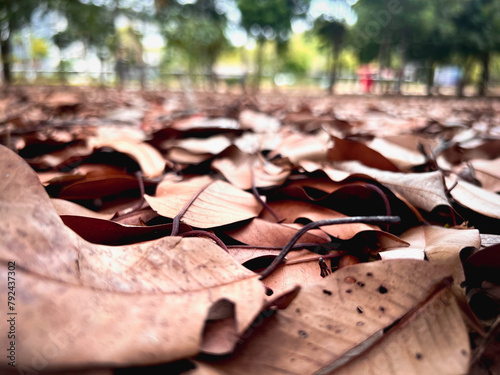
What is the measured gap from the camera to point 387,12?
969 cm

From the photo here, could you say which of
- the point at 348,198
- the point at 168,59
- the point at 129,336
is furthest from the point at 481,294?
the point at 168,59

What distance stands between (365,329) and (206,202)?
338mm

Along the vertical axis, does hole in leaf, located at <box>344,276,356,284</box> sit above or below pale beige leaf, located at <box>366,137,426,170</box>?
below

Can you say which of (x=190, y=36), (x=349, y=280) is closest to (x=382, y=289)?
(x=349, y=280)

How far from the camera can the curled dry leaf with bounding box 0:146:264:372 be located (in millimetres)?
290

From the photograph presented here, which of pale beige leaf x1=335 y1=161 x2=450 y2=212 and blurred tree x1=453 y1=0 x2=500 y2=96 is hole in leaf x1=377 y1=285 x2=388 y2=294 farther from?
blurred tree x1=453 y1=0 x2=500 y2=96

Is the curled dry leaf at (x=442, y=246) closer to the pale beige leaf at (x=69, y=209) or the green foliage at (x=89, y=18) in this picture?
the pale beige leaf at (x=69, y=209)

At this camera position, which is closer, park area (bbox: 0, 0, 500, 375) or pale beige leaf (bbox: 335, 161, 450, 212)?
park area (bbox: 0, 0, 500, 375)

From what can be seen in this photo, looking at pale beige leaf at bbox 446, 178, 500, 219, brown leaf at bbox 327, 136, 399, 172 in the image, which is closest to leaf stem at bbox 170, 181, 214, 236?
brown leaf at bbox 327, 136, 399, 172

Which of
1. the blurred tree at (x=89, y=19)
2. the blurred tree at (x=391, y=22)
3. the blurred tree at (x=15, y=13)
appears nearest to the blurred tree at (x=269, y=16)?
the blurred tree at (x=391, y=22)

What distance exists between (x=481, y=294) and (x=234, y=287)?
30cm

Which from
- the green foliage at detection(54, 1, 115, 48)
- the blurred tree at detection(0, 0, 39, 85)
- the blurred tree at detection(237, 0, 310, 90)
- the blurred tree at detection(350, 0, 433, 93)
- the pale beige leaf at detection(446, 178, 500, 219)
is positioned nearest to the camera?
the pale beige leaf at detection(446, 178, 500, 219)

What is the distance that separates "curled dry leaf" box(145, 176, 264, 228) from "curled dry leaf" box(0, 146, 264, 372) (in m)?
0.13

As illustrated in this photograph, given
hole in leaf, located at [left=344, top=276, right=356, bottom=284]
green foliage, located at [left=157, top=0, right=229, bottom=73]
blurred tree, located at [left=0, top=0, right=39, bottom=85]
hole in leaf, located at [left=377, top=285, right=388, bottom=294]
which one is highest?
green foliage, located at [left=157, top=0, right=229, bottom=73]
